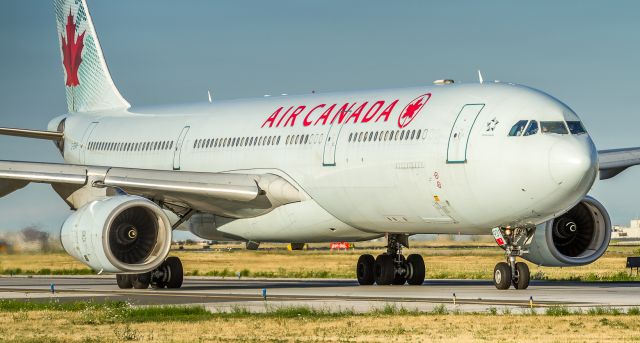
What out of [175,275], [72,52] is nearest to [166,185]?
[175,275]

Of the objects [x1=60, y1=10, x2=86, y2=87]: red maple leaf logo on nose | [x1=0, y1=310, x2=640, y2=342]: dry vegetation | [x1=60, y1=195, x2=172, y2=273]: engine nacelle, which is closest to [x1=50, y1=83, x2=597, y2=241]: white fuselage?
[x1=60, y1=195, x2=172, y2=273]: engine nacelle

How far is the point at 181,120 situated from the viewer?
112 feet

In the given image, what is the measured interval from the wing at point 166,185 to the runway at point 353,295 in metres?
1.97

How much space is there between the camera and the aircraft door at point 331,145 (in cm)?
2794

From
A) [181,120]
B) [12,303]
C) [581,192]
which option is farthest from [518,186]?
[181,120]

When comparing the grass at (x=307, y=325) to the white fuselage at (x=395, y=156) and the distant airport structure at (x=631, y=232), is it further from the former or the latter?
the distant airport structure at (x=631, y=232)

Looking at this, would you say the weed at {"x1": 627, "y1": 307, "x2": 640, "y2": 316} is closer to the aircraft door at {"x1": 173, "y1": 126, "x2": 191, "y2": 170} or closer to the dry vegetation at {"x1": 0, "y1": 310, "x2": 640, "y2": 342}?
the dry vegetation at {"x1": 0, "y1": 310, "x2": 640, "y2": 342}

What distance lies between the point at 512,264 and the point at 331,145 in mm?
5042

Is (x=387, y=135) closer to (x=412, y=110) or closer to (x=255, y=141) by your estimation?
(x=412, y=110)

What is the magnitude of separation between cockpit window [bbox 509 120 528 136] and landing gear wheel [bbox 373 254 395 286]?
6795 mm

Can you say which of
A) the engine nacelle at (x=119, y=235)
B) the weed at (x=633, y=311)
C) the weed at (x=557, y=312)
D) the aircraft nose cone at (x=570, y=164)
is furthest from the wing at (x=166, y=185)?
the weed at (x=633, y=311)

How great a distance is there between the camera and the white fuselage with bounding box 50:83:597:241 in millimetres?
23969

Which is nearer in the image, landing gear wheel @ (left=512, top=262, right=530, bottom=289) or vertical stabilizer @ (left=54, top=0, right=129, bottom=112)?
landing gear wheel @ (left=512, top=262, right=530, bottom=289)

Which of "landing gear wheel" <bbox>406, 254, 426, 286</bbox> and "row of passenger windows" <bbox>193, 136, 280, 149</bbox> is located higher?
"row of passenger windows" <bbox>193, 136, 280, 149</bbox>
